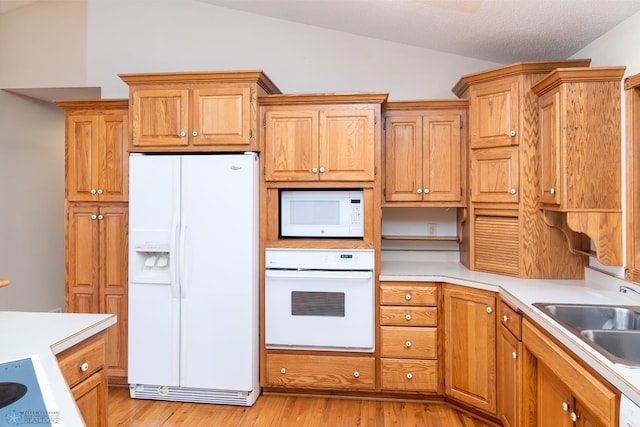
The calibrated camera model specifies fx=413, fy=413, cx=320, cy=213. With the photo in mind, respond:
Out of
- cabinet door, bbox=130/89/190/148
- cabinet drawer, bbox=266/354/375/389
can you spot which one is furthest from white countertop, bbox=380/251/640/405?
cabinet door, bbox=130/89/190/148

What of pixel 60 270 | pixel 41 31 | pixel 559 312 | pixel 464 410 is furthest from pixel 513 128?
pixel 60 270

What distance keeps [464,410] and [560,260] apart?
114cm

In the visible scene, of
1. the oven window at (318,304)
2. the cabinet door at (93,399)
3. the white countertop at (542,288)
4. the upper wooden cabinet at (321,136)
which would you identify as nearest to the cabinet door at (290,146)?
the upper wooden cabinet at (321,136)

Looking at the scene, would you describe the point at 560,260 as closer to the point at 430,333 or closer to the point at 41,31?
the point at 430,333

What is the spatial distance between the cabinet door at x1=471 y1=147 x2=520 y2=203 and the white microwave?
0.81m

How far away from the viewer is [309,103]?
9.33 feet

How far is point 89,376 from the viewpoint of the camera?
157 cm

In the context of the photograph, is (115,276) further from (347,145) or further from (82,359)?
(347,145)

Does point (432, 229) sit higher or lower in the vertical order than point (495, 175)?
lower

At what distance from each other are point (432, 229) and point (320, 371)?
56.1 inches

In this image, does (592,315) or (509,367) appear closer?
(592,315)

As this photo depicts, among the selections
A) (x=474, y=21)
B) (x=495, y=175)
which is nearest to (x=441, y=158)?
(x=495, y=175)

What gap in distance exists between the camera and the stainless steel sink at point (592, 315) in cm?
189

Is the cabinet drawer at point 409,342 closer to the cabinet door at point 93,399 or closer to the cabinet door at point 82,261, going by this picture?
the cabinet door at point 93,399
